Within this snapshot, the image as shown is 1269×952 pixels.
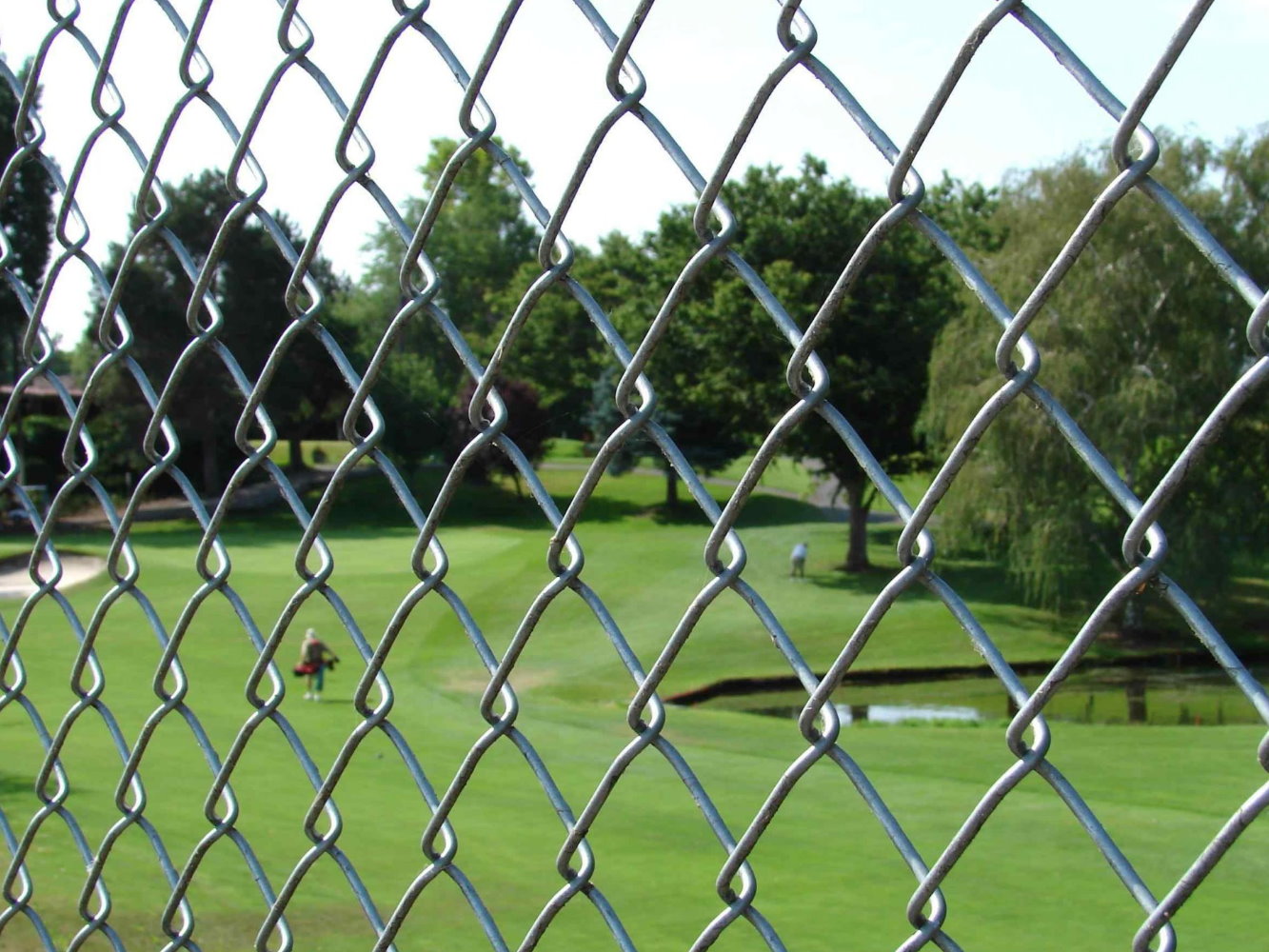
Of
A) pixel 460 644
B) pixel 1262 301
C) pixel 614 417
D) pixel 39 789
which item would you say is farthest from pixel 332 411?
pixel 1262 301

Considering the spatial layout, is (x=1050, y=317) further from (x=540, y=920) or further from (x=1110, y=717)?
(x=540, y=920)

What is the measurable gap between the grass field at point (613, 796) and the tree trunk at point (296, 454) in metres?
2.70

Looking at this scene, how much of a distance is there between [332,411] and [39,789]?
68.0 ft

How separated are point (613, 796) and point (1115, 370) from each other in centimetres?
1485

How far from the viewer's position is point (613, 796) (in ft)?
38.1

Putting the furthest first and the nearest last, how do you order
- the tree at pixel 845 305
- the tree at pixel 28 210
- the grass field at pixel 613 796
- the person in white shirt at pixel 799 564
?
the person in white shirt at pixel 799 564 → the tree at pixel 845 305 → the grass field at pixel 613 796 → the tree at pixel 28 210

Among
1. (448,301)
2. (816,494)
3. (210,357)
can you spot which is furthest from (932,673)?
(816,494)

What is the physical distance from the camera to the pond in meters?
19.6

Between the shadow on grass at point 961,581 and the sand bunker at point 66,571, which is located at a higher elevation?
the shadow on grass at point 961,581

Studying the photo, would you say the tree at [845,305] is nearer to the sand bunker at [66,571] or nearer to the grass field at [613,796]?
the grass field at [613,796]

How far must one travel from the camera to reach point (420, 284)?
171cm

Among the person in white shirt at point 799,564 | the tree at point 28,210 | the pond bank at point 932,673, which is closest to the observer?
the tree at point 28,210

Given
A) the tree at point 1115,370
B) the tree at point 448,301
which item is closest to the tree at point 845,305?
the tree at point 1115,370

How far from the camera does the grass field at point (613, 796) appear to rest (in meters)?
7.69
